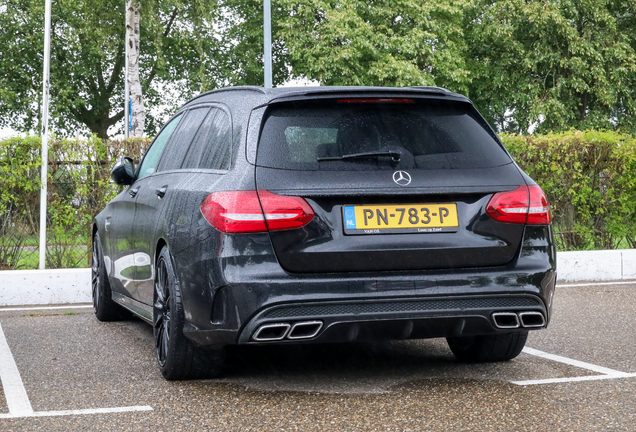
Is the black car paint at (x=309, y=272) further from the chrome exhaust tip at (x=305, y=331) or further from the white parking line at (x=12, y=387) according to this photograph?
the white parking line at (x=12, y=387)

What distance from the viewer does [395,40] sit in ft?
109

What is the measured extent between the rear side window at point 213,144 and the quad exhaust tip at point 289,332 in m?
0.91

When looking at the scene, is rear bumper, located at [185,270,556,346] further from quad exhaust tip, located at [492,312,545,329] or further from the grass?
the grass

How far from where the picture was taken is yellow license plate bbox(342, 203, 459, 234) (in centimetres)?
459

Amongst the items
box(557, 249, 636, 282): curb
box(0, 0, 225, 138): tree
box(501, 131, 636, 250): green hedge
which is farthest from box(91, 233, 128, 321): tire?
box(0, 0, 225, 138): tree

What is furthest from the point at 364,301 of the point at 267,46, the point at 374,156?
the point at 267,46

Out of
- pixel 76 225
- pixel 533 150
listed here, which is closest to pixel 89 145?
pixel 76 225

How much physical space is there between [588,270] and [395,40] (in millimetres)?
23191

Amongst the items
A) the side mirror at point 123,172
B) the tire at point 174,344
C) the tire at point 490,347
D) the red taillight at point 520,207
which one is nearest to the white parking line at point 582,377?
the tire at point 490,347

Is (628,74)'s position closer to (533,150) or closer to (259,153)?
(533,150)

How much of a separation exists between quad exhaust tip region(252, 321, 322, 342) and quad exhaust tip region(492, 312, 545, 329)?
951 millimetres

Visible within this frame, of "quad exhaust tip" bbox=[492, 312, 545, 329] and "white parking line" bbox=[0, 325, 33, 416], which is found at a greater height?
"quad exhaust tip" bbox=[492, 312, 545, 329]

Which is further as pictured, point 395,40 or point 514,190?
point 395,40

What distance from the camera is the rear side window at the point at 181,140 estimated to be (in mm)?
5824
